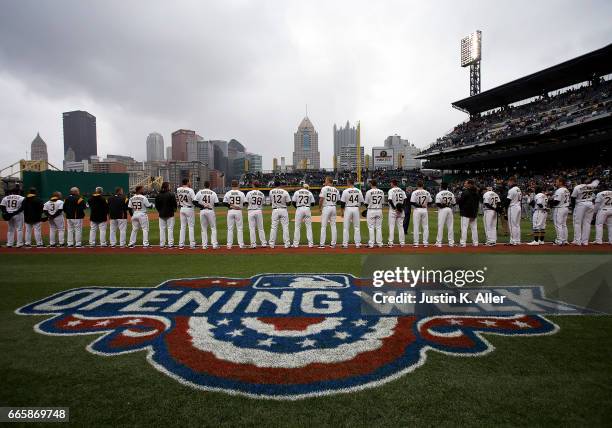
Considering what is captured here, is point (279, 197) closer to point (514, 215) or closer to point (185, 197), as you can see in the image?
→ point (185, 197)

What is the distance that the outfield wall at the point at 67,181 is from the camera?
97.9ft

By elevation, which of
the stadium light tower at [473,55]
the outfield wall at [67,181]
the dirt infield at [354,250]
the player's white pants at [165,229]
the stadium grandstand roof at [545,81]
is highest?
the stadium light tower at [473,55]

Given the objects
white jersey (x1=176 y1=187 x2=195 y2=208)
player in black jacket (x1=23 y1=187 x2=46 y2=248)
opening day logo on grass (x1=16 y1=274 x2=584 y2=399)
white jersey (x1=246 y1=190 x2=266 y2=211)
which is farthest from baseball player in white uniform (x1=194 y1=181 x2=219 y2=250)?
player in black jacket (x1=23 y1=187 x2=46 y2=248)

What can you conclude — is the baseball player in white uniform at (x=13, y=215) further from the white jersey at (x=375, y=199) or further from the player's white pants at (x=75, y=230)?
the white jersey at (x=375, y=199)

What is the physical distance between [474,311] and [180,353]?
3878 millimetres

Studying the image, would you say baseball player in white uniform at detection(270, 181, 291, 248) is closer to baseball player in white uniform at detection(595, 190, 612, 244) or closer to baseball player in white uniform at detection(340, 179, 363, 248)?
baseball player in white uniform at detection(340, 179, 363, 248)

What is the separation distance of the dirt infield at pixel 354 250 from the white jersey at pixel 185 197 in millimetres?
→ 1460

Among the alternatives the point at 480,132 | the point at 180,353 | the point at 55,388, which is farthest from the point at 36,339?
the point at 480,132

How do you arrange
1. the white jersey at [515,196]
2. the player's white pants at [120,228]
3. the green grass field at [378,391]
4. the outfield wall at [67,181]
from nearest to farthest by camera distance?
the green grass field at [378,391] → the white jersey at [515,196] → the player's white pants at [120,228] → the outfield wall at [67,181]

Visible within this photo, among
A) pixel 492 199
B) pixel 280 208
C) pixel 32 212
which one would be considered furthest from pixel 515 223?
pixel 32 212

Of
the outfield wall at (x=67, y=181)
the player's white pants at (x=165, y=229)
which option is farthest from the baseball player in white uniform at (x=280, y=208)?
the outfield wall at (x=67, y=181)

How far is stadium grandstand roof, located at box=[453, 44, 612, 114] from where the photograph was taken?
31344 mm

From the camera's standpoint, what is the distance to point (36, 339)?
12.7 feet

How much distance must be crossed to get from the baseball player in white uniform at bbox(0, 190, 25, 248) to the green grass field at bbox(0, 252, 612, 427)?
9498 mm
